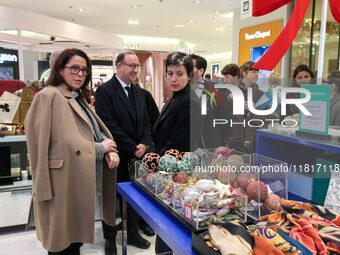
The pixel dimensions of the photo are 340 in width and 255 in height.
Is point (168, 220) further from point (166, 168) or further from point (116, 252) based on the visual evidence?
point (116, 252)

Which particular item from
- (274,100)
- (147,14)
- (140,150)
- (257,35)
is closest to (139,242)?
(140,150)

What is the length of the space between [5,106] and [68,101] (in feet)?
4.58

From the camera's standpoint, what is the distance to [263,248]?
2.87 ft

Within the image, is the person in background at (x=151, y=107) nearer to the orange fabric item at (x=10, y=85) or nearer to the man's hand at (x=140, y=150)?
the man's hand at (x=140, y=150)

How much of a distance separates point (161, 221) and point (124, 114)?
1.47m

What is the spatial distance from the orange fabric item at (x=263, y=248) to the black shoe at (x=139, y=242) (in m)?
2.03

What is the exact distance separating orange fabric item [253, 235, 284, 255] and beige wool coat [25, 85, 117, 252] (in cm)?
126

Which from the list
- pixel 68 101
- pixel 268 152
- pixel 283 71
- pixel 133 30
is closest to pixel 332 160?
pixel 268 152

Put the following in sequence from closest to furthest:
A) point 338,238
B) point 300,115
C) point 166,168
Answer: point 338,238, point 300,115, point 166,168

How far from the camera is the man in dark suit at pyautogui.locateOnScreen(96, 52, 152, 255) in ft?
8.49

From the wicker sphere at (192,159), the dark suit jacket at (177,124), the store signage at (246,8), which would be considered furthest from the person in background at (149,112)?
the store signage at (246,8)

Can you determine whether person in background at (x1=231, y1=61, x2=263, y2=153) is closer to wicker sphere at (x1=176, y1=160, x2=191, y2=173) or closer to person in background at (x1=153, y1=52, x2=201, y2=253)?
wicker sphere at (x1=176, y1=160, x2=191, y2=173)

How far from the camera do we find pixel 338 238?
91cm

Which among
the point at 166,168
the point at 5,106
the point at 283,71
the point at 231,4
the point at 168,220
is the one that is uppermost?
the point at 231,4
